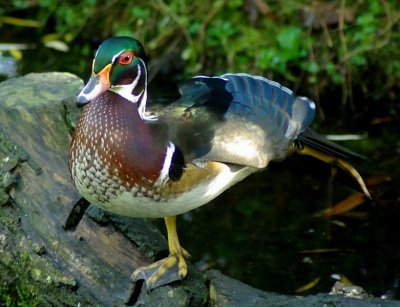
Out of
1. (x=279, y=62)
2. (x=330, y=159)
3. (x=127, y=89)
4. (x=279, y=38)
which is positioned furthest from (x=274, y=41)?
(x=127, y=89)

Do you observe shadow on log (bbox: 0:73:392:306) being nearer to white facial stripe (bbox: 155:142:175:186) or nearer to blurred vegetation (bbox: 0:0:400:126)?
white facial stripe (bbox: 155:142:175:186)

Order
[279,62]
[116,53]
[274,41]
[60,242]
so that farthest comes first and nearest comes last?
[274,41]
[279,62]
[60,242]
[116,53]

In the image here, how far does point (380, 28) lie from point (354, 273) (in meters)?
2.10

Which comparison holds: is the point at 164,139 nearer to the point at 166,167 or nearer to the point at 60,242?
the point at 166,167

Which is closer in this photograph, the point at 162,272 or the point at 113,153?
the point at 113,153

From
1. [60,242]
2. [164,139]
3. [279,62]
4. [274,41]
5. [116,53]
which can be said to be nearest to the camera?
[116,53]

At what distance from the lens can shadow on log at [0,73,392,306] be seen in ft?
9.48

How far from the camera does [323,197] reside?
444 centimetres

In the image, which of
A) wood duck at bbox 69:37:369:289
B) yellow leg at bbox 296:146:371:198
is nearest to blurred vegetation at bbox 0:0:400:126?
yellow leg at bbox 296:146:371:198

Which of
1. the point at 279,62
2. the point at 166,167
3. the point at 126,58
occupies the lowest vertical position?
the point at 279,62

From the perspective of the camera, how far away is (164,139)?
9.39 feet

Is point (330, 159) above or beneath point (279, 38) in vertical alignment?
above

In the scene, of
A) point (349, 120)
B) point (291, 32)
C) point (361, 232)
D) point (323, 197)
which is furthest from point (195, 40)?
point (361, 232)

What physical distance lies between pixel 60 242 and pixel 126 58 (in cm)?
74
